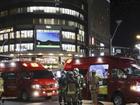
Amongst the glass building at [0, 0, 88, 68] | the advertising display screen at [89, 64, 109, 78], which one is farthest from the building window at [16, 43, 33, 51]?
the advertising display screen at [89, 64, 109, 78]

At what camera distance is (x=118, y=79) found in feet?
75.9

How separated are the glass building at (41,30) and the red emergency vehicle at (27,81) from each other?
238 feet

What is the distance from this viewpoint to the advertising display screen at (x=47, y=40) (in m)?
104

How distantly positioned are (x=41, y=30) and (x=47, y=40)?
3.40 metres

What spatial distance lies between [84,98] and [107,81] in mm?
3161

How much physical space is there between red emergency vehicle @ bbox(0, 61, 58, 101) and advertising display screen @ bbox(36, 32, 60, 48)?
242 ft

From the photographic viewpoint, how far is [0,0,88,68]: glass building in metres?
105

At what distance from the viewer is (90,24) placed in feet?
439

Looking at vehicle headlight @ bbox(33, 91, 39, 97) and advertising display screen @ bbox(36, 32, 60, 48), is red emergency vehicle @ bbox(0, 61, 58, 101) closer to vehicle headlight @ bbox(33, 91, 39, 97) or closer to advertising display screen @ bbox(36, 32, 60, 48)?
vehicle headlight @ bbox(33, 91, 39, 97)

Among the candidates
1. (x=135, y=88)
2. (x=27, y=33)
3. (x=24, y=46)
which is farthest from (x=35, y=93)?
(x=27, y=33)

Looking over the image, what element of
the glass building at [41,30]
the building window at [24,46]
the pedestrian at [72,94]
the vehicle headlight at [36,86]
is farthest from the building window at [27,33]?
the pedestrian at [72,94]

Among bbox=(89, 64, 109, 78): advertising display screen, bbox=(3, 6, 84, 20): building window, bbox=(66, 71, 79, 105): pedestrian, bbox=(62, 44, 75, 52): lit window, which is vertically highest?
bbox=(3, 6, 84, 20): building window

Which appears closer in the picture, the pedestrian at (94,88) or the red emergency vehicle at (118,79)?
the pedestrian at (94,88)

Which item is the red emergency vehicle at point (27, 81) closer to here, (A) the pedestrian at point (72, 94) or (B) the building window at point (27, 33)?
(A) the pedestrian at point (72, 94)
